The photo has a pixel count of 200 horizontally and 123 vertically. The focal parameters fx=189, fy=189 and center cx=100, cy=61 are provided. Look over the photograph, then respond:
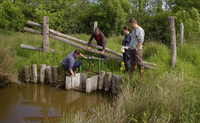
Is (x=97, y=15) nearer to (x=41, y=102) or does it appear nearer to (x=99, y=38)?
(x=99, y=38)

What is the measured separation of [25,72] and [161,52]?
5576 mm

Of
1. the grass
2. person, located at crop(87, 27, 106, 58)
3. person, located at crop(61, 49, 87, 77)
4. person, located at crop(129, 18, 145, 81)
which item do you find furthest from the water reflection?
person, located at crop(87, 27, 106, 58)

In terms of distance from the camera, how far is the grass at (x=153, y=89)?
11.2 ft

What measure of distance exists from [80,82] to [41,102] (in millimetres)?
1775

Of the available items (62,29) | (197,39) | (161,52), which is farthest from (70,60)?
(62,29)

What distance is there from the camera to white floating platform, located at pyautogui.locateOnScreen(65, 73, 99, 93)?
6457 mm

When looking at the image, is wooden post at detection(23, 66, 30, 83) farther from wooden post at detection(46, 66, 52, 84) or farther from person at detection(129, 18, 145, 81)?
person at detection(129, 18, 145, 81)

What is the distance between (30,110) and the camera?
5.25 meters

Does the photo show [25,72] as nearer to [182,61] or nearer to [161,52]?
[161,52]

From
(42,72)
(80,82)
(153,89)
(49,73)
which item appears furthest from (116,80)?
(42,72)

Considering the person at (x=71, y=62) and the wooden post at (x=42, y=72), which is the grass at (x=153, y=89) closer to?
the wooden post at (x=42, y=72)

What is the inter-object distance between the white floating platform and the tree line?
7139 mm

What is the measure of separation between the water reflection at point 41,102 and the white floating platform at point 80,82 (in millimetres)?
190

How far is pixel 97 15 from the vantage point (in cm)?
1756
